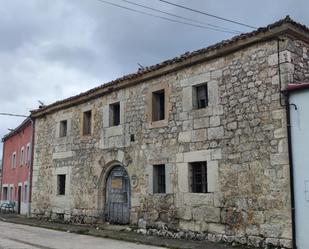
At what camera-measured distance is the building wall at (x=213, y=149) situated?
34.1 ft

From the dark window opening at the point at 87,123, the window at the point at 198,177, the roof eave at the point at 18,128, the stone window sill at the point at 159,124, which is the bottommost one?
the window at the point at 198,177

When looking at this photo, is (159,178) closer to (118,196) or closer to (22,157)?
(118,196)

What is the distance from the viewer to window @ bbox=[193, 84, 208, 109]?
12.6 m

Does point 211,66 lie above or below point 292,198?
above

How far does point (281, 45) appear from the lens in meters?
10.5

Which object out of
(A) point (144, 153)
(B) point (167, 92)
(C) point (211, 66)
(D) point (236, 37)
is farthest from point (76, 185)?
(D) point (236, 37)

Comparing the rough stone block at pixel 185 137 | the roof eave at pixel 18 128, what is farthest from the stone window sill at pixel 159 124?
the roof eave at pixel 18 128

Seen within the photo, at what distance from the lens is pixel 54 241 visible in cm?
1223

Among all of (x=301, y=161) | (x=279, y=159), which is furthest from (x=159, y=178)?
(x=301, y=161)

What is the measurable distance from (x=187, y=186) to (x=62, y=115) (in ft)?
27.2

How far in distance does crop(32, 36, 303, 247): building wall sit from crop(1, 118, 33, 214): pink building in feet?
22.5

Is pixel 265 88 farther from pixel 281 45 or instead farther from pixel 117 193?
pixel 117 193

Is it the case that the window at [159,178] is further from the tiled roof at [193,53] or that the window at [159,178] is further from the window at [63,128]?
the window at [63,128]

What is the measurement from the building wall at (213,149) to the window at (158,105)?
6.5 inches
